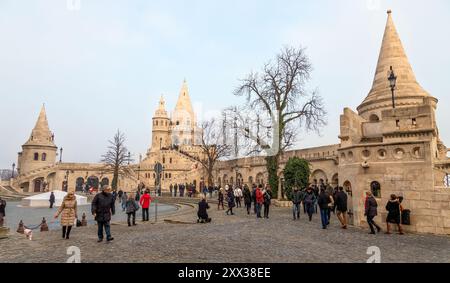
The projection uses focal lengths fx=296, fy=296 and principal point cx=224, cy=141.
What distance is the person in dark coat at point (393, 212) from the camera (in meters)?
9.36

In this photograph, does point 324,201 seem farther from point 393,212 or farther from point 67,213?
point 67,213

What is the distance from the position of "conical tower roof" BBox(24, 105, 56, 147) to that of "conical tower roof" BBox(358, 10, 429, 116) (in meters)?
54.9

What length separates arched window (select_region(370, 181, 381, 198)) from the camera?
1058 cm

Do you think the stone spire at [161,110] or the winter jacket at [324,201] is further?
the stone spire at [161,110]

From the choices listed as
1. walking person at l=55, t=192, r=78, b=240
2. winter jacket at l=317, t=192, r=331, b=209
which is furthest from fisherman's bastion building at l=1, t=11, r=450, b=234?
walking person at l=55, t=192, r=78, b=240

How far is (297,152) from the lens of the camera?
112 ft

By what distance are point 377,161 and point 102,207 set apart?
9.26 m

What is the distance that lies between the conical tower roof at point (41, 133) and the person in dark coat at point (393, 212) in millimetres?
60343

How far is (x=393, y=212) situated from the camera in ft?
30.9

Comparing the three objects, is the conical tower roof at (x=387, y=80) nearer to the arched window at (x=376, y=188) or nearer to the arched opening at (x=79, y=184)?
the arched window at (x=376, y=188)

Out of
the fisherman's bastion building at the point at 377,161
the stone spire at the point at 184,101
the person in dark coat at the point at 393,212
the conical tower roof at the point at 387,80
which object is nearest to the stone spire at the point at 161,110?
the stone spire at the point at 184,101

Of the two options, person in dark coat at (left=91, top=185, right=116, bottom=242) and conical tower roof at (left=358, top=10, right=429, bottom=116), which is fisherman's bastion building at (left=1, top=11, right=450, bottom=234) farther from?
person in dark coat at (left=91, top=185, right=116, bottom=242)

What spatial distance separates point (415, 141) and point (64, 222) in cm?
1124

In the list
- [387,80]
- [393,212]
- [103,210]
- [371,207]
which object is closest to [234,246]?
[103,210]
